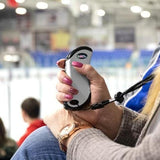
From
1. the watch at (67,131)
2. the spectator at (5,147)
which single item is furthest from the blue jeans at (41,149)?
the spectator at (5,147)

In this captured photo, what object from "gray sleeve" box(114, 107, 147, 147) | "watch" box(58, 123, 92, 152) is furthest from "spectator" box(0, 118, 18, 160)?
"watch" box(58, 123, 92, 152)

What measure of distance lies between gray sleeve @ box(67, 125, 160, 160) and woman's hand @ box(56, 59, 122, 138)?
0.08 meters

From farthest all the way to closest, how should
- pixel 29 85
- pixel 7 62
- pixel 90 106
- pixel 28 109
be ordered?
pixel 7 62, pixel 29 85, pixel 28 109, pixel 90 106

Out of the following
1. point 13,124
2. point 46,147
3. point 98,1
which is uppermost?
point 98,1

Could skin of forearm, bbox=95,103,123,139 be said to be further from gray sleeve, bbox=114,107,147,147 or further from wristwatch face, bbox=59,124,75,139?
wristwatch face, bbox=59,124,75,139

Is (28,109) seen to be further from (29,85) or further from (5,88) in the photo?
(29,85)

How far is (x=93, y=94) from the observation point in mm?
820

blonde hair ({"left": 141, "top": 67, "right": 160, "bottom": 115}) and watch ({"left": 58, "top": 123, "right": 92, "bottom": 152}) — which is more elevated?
blonde hair ({"left": 141, "top": 67, "right": 160, "bottom": 115})

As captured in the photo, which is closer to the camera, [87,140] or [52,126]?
[87,140]

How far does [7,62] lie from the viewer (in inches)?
378

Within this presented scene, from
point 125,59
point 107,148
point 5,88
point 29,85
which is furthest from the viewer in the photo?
point 125,59

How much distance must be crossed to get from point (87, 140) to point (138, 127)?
25cm

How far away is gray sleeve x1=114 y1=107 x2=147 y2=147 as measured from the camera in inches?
36.4

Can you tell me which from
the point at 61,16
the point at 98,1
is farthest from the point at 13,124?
the point at 61,16
